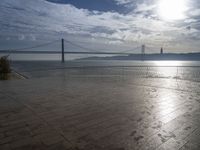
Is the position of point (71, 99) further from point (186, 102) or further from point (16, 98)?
point (186, 102)

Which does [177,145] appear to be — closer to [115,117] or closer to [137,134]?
[137,134]

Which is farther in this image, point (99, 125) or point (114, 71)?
point (114, 71)

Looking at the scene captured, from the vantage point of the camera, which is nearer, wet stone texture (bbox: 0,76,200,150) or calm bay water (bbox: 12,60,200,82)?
wet stone texture (bbox: 0,76,200,150)

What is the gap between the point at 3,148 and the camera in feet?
5.56

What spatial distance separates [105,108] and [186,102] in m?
1.66

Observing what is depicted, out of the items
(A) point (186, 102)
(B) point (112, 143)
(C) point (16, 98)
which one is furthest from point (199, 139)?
(C) point (16, 98)

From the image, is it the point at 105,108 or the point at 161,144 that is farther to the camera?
the point at 105,108

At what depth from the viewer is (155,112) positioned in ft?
9.34

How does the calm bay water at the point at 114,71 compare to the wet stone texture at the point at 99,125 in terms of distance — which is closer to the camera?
the wet stone texture at the point at 99,125

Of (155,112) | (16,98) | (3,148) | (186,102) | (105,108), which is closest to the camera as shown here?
(3,148)

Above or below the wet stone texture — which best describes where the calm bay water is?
below

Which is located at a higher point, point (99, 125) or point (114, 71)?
point (99, 125)

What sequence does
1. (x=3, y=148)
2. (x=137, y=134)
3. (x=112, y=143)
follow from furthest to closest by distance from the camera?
(x=137, y=134)
(x=112, y=143)
(x=3, y=148)

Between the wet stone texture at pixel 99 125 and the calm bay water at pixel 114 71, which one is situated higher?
the wet stone texture at pixel 99 125
